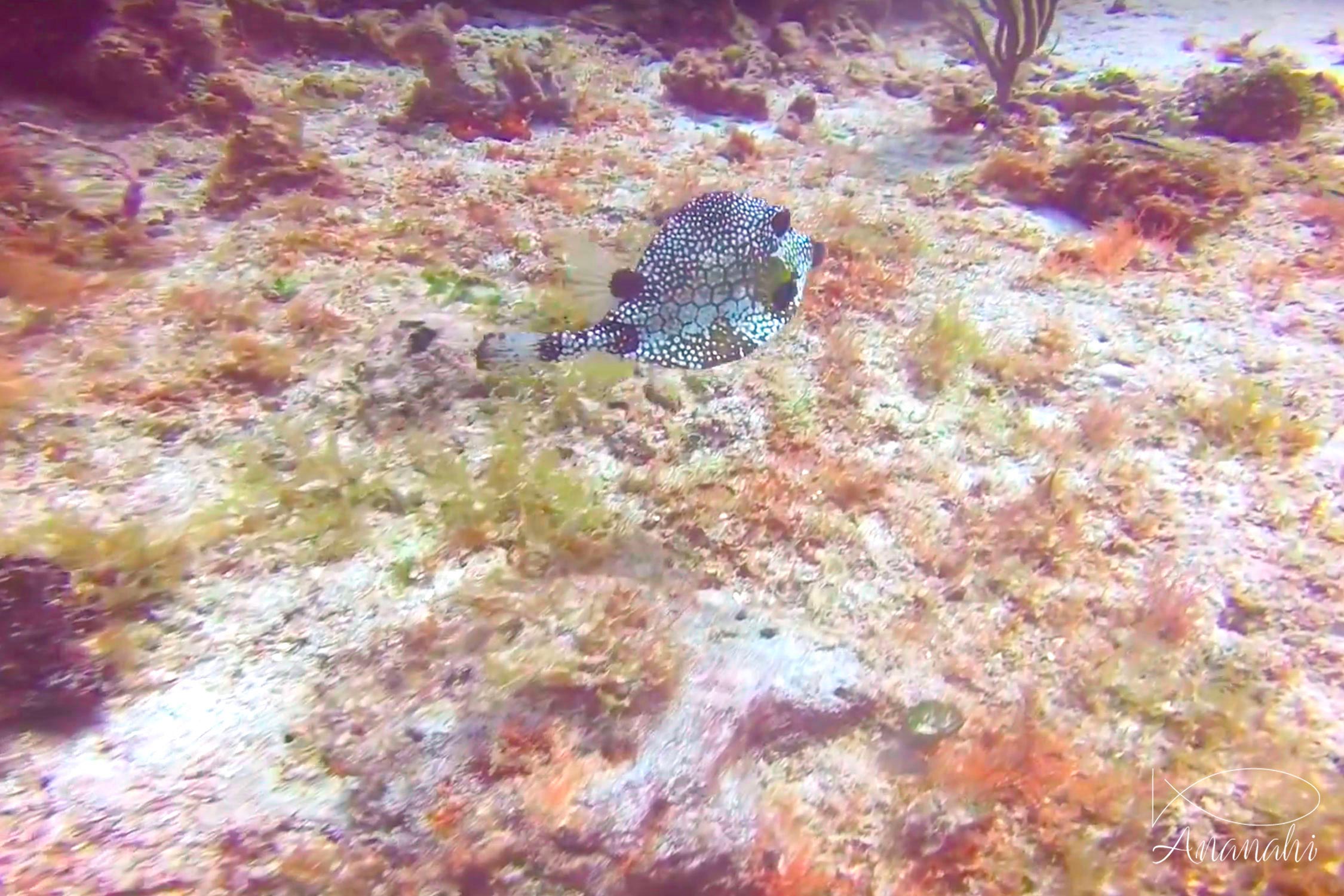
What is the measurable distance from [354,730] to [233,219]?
13.6 feet

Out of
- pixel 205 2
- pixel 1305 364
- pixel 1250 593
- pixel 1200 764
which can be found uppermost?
pixel 205 2

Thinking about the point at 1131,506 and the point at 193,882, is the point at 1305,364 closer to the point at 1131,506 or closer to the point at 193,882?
the point at 1131,506

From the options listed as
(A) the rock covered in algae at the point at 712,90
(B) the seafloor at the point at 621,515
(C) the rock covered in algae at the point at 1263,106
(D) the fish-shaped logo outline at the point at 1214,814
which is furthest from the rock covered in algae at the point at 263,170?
(C) the rock covered in algae at the point at 1263,106

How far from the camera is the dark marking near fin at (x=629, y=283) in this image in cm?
379

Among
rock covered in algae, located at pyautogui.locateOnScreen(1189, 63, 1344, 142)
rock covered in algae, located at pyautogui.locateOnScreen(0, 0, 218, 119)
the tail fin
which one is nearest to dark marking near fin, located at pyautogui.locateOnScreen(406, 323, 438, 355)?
the tail fin

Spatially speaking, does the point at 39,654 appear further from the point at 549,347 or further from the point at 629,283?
the point at 629,283

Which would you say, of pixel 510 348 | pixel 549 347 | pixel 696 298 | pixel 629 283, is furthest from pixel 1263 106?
pixel 510 348

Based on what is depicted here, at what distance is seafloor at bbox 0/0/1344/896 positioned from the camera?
2.55 m

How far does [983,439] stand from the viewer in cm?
432

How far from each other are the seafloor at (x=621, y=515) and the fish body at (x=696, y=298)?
292 mm

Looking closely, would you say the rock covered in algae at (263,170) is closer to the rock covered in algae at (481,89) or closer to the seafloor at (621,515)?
the seafloor at (621,515)

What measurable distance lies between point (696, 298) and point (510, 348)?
880 millimetres

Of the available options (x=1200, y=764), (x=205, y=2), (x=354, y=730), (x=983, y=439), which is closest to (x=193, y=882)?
(x=354, y=730)

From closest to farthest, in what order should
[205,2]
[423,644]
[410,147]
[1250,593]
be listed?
Answer: [423,644], [1250,593], [410,147], [205,2]
